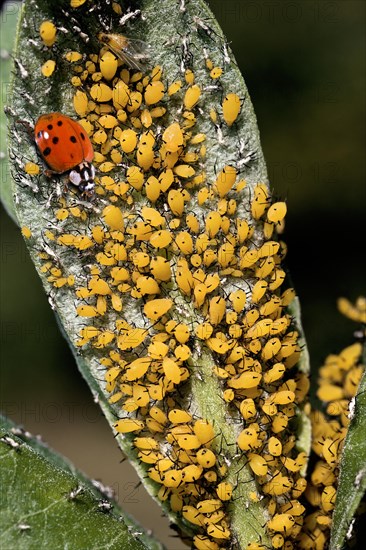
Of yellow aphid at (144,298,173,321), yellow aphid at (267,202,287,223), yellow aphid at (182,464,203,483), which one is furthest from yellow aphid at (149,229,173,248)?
yellow aphid at (182,464,203,483)

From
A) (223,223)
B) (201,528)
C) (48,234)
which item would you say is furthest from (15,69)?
(201,528)

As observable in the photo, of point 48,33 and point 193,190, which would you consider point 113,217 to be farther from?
point 48,33

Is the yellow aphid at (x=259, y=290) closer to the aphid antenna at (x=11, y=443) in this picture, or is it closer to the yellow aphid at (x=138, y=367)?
the yellow aphid at (x=138, y=367)

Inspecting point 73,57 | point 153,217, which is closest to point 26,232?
point 153,217

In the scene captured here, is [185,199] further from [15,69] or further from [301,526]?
[301,526]

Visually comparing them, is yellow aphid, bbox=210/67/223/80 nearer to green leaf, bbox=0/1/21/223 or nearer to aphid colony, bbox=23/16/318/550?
aphid colony, bbox=23/16/318/550

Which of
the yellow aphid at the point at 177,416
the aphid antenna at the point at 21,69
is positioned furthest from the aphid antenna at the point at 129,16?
the yellow aphid at the point at 177,416
